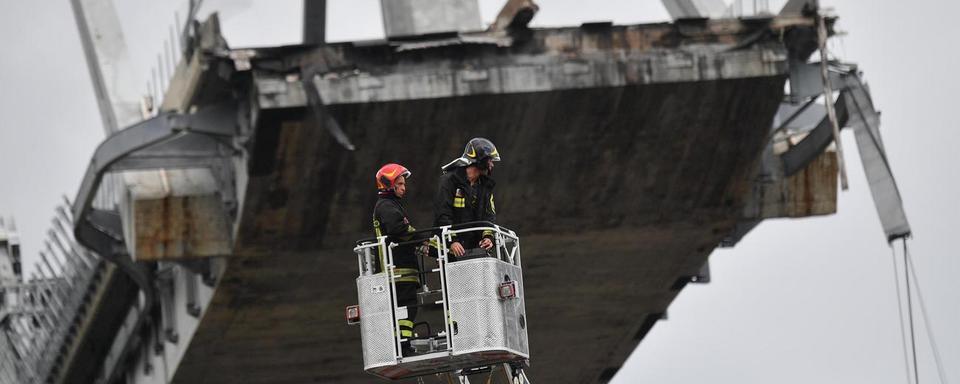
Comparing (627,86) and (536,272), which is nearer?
(627,86)

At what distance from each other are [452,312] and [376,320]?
86 cm

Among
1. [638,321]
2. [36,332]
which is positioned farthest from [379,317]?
[36,332]

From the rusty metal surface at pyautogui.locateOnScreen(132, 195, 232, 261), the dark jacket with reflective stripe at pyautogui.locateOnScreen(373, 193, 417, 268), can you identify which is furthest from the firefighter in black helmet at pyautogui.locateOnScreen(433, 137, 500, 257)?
the rusty metal surface at pyautogui.locateOnScreen(132, 195, 232, 261)

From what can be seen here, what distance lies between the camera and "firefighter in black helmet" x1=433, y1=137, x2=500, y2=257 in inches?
989

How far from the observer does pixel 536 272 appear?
46406mm

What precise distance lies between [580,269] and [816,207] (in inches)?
184

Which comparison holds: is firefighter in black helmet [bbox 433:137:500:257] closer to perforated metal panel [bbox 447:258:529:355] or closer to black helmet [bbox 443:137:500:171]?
black helmet [bbox 443:137:500:171]

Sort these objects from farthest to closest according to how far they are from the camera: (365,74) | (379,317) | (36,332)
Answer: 1. (36,332)
2. (365,74)
3. (379,317)

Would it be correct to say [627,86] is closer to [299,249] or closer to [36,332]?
[299,249]

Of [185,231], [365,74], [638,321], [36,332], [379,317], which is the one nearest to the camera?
[379,317]

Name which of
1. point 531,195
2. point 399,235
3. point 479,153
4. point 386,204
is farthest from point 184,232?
point 479,153

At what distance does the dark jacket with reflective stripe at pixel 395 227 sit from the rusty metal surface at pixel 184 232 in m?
18.2

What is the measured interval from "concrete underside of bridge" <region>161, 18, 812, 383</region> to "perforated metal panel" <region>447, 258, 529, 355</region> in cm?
1430

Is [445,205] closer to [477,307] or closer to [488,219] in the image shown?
[488,219]
